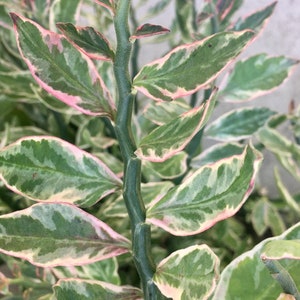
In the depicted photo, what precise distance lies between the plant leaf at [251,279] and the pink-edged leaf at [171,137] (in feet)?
0.22

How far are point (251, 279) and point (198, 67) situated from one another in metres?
0.11

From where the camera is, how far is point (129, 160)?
297mm

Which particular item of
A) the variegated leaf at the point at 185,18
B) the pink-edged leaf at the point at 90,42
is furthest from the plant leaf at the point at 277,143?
the pink-edged leaf at the point at 90,42

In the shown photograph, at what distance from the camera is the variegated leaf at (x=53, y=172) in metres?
0.29

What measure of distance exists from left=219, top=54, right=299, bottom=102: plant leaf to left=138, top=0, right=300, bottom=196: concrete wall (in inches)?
5.6

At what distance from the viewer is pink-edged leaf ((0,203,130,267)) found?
30cm

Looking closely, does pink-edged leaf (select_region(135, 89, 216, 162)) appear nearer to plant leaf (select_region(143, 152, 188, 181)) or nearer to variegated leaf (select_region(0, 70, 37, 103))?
plant leaf (select_region(143, 152, 188, 181))

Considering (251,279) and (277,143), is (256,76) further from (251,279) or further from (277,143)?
(251,279)

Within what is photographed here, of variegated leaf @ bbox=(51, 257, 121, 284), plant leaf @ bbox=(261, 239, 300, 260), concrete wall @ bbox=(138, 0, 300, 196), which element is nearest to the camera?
plant leaf @ bbox=(261, 239, 300, 260)

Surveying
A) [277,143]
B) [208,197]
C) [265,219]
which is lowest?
[265,219]

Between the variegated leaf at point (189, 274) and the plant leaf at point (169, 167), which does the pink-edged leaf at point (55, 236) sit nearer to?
→ the variegated leaf at point (189, 274)

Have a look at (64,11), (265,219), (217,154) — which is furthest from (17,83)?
(265,219)

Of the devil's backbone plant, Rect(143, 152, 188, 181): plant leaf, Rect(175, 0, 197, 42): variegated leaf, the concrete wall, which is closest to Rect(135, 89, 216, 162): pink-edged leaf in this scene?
the devil's backbone plant

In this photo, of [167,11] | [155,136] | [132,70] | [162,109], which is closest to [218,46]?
[155,136]
